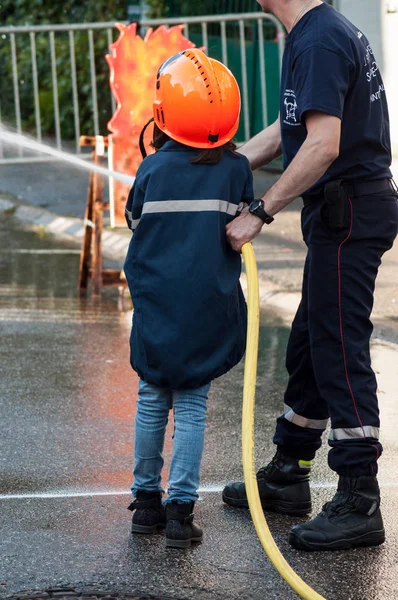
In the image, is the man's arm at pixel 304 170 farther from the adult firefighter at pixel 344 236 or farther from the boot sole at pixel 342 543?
the boot sole at pixel 342 543

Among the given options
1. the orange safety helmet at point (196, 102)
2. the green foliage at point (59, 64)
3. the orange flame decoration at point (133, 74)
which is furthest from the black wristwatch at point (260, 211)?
the green foliage at point (59, 64)

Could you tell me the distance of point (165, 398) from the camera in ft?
12.7

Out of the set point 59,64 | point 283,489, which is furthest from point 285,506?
point 59,64

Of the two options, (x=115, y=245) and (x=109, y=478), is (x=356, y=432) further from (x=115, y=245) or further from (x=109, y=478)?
(x=115, y=245)

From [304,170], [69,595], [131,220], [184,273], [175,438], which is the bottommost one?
[69,595]

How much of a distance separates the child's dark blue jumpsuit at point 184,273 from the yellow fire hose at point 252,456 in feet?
0.47

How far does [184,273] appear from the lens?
12.0 feet

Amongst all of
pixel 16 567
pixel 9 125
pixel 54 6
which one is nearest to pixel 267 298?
pixel 16 567

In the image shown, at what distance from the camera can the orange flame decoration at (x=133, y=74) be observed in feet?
26.3

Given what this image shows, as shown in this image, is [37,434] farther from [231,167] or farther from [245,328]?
[231,167]

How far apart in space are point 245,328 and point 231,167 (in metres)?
0.57

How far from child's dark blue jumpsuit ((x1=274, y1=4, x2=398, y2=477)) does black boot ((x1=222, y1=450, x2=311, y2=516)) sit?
32 centimetres

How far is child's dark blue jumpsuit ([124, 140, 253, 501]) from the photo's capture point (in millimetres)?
3652

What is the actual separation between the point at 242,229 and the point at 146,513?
1.03 meters
